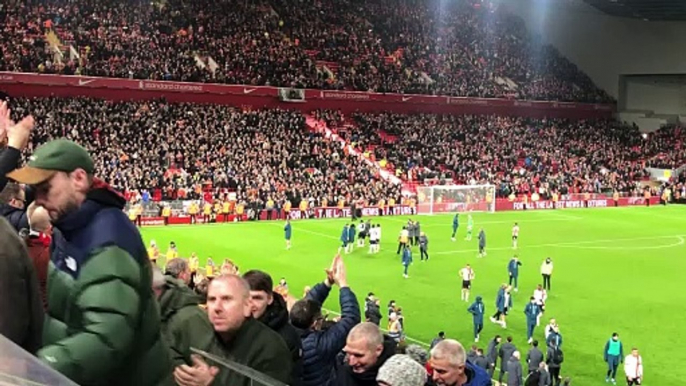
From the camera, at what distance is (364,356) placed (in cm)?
491

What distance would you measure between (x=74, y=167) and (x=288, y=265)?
25.9 m

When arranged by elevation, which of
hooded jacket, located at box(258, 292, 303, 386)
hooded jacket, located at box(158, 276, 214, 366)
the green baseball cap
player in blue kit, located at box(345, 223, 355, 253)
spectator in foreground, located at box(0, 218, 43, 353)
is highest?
the green baseball cap

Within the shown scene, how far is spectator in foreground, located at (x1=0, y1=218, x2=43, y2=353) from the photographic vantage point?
134 inches

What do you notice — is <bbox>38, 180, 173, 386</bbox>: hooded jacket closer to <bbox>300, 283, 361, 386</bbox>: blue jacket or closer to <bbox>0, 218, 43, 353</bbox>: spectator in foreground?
<bbox>0, 218, 43, 353</bbox>: spectator in foreground

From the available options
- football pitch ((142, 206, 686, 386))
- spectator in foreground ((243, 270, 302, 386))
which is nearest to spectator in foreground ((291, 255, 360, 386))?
spectator in foreground ((243, 270, 302, 386))

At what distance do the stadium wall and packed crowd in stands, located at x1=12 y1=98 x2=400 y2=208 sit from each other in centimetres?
3351

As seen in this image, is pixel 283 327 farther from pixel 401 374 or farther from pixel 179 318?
pixel 401 374

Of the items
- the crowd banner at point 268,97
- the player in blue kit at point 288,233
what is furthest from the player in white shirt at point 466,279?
the crowd banner at point 268,97

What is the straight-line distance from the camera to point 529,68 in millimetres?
71438

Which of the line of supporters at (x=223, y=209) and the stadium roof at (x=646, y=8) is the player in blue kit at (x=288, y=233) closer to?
the line of supporters at (x=223, y=209)

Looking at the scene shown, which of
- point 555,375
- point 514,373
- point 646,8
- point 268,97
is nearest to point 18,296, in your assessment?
point 514,373

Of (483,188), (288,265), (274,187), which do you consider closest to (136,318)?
(288,265)

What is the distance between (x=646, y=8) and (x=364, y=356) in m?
67.2

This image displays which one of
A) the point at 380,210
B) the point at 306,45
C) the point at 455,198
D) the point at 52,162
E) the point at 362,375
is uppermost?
the point at 306,45
